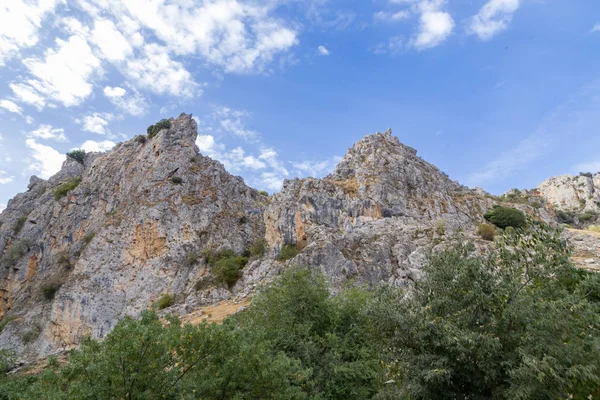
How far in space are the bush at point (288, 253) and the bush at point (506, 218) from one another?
1006 inches

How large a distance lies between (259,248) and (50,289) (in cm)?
2717

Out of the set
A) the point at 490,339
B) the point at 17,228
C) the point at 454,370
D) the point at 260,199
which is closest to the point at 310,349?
the point at 454,370

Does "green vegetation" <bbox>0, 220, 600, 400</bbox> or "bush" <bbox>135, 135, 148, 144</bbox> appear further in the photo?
"bush" <bbox>135, 135, 148, 144</bbox>

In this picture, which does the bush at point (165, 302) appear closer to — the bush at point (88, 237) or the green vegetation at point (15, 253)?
the bush at point (88, 237)

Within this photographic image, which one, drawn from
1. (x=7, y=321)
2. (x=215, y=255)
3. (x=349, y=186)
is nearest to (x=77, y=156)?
(x=7, y=321)

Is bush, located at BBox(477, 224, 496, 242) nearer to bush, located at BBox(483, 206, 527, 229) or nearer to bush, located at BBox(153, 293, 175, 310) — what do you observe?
bush, located at BBox(483, 206, 527, 229)

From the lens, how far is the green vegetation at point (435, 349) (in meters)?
8.39

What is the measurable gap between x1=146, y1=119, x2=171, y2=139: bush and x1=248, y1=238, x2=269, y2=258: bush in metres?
28.3

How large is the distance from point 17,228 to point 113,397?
6749cm

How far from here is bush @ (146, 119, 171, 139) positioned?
193ft

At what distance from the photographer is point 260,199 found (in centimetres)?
5853

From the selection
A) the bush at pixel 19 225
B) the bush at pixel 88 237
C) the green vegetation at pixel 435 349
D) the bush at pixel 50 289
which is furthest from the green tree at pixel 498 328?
the bush at pixel 19 225

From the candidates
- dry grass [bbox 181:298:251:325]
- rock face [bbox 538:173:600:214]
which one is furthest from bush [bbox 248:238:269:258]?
rock face [bbox 538:173:600:214]

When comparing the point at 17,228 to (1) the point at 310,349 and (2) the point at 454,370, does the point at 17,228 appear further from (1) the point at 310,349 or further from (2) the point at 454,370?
(2) the point at 454,370
